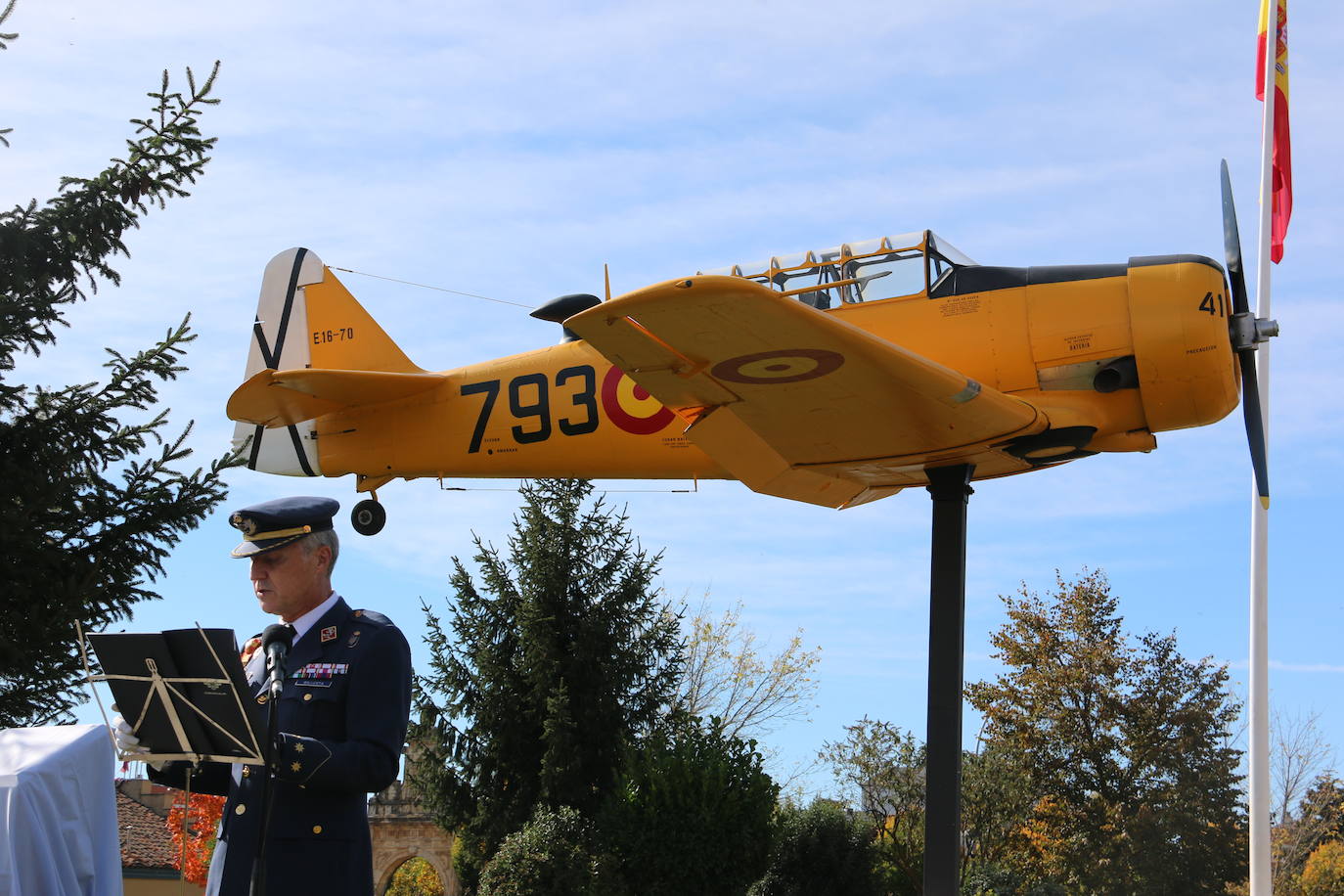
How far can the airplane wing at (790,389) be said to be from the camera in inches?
292

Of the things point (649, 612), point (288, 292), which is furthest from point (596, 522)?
point (288, 292)

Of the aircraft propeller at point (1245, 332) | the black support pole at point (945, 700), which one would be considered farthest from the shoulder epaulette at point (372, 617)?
the aircraft propeller at point (1245, 332)

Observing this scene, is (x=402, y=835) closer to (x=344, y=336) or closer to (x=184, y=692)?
(x=344, y=336)

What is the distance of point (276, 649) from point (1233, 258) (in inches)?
335

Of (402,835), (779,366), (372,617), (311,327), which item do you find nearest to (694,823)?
(311,327)

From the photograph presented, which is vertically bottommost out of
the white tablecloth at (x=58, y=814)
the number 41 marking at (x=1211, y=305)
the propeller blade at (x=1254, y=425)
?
the white tablecloth at (x=58, y=814)

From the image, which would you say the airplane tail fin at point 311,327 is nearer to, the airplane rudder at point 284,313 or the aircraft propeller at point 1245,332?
the airplane rudder at point 284,313

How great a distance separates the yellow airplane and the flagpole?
5.25 metres

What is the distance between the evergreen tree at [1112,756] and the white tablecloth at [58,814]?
23.1m

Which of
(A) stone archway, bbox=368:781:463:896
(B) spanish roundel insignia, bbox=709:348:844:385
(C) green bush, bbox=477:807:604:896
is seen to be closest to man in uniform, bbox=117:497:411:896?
(B) spanish roundel insignia, bbox=709:348:844:385

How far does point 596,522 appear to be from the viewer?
2595cm

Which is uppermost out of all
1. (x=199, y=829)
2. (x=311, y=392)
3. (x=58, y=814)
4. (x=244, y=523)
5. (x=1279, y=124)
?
(x=1279, y=124)

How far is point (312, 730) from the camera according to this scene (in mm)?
4059

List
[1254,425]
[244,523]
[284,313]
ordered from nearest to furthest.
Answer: [244,523] < [1254,425] < [284,313]
